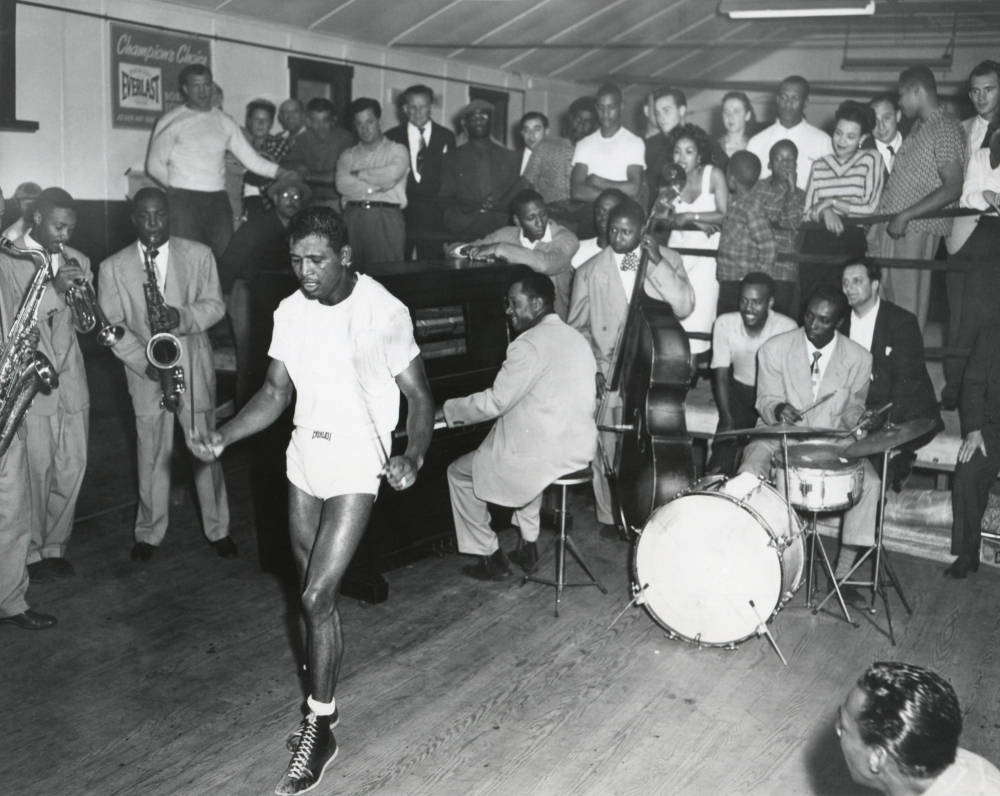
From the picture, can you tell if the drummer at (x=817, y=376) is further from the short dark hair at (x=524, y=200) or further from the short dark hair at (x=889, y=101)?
the short dark hair at (x=889, y=101)

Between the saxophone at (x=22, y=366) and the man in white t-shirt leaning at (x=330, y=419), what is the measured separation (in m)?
1.66

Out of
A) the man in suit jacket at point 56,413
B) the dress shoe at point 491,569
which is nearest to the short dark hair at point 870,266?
the dress shoe at point 491,569

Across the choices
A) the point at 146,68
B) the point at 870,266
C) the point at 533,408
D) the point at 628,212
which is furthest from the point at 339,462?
the point at 146,68

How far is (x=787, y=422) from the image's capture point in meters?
6.05

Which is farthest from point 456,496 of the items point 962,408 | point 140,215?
point 962,408

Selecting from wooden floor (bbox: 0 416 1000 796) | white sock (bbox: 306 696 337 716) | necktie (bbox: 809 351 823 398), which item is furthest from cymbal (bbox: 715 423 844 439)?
white sock (bbox: 306 696 337 716)

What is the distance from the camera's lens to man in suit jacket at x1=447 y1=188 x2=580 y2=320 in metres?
7.13

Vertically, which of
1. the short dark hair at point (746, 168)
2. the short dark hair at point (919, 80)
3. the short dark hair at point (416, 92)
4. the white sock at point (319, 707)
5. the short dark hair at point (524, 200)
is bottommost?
the white sock at point (319, 707)

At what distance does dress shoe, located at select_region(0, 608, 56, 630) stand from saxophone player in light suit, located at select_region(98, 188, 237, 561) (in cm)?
94

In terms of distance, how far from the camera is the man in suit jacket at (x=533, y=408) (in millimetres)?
5684

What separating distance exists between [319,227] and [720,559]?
239 cm

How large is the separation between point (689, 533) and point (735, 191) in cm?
350

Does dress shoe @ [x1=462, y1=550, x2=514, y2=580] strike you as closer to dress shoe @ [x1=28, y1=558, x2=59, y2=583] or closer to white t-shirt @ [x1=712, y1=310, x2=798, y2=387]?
white t-shirt @ [x1=712, y1=310, x2=798, y2=387]

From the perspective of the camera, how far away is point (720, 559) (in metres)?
5.09
